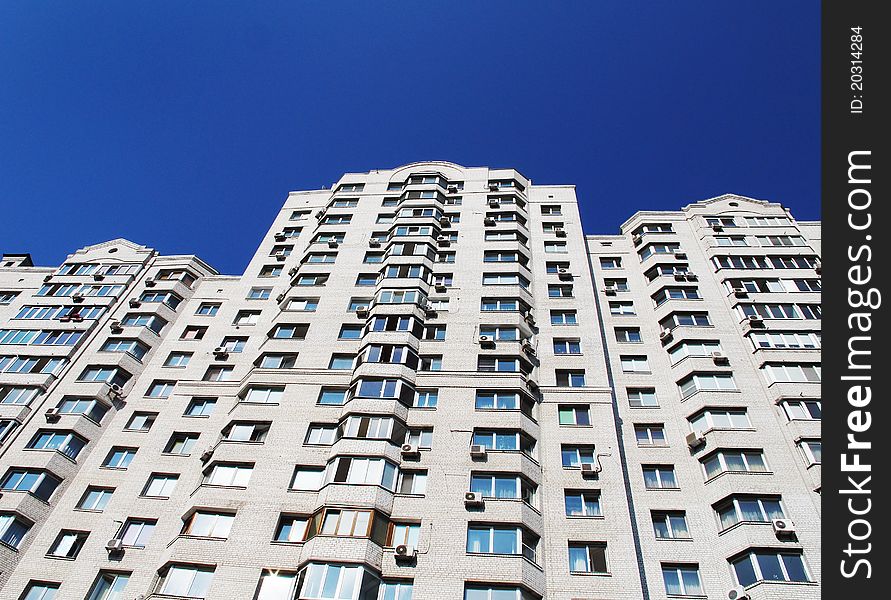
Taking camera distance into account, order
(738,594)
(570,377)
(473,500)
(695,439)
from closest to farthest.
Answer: (738,594)
(473,500)
(695,439)
(570,377)

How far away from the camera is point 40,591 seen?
27438 millimetres

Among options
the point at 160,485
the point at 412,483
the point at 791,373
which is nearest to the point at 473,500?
the point at 412,483

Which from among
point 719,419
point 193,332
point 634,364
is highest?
point 193,332

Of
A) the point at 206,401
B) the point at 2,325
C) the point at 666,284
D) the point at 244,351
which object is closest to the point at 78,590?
the point at 206,401

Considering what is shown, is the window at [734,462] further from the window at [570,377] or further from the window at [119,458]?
the window at [119,458]

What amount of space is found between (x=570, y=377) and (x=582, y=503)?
7.94 m

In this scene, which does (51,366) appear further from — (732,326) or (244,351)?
(732,326)

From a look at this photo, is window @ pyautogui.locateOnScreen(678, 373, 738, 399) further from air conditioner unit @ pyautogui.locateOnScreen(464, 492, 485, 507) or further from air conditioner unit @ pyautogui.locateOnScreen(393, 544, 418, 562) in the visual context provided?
air conditioner unit @ pyautogui.locateOnScreen(393, 544, 418, 562)

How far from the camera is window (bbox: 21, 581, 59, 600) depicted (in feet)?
89.1

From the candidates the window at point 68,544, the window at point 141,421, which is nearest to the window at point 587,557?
the window at point 68,544

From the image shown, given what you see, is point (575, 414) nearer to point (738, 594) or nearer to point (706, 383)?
point (706, 383)

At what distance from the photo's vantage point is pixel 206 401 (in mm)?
35781

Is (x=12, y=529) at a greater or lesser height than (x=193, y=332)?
lesser

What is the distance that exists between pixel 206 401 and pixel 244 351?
13.9ft
